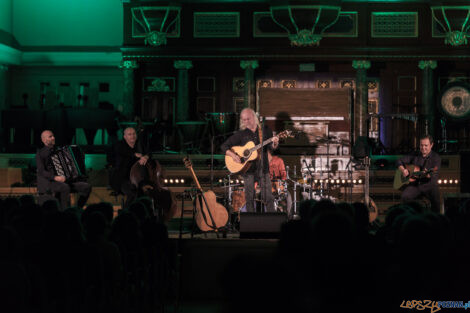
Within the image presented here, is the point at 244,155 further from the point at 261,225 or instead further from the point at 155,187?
the point at 261,225

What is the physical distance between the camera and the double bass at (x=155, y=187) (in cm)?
948

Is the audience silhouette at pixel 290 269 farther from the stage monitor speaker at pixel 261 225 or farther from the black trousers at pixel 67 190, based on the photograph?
the black trousers at pixel 67 190

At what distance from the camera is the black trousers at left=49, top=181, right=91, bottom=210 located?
10180 mm

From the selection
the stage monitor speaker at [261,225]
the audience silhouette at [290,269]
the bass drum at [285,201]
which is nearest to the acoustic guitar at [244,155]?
the bass drum at [285,201]

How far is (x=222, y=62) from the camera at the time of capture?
50.1 feet

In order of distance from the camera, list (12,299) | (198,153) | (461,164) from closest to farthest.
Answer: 1. (12,299)
2. (461,164)
3. (198,153)

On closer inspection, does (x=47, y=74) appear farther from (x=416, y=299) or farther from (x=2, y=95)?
(x=416, y=299)

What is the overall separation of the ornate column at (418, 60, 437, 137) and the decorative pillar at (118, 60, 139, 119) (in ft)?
23.0

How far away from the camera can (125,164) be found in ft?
32.8

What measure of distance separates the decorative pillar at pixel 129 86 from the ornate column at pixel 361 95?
17.8 feet

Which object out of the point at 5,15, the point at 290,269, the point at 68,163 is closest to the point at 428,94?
the point at 68,163

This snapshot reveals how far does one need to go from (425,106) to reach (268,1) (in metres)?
4.59

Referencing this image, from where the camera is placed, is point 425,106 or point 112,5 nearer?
point 425,106

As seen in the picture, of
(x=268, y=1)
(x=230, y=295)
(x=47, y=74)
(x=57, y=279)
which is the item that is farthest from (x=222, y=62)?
(x=230, y=295)
